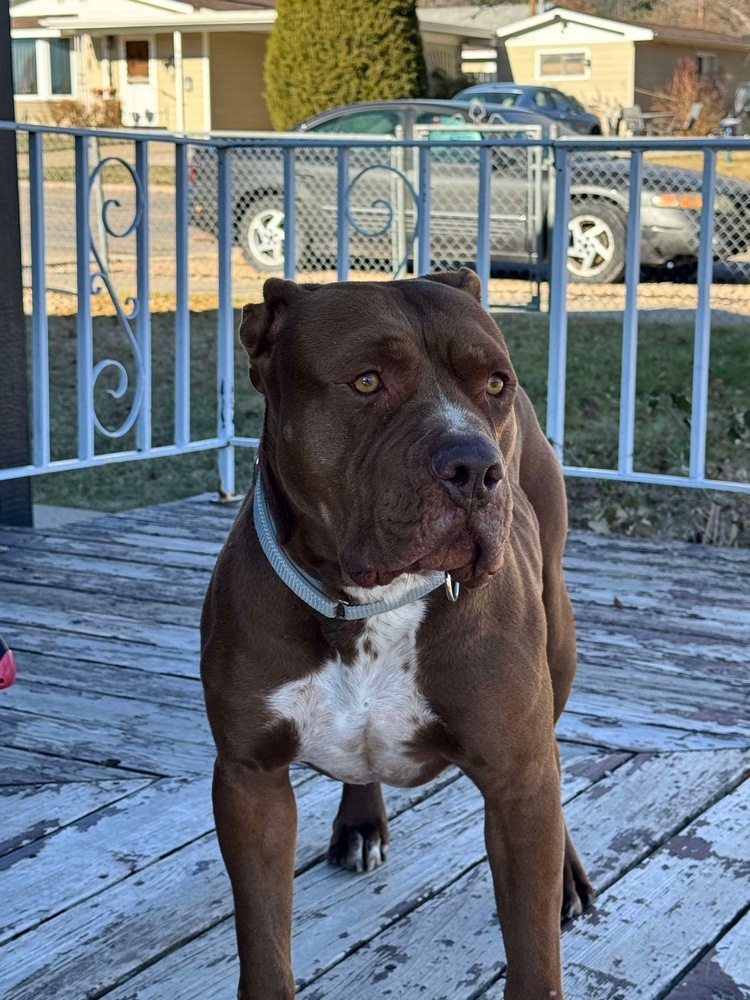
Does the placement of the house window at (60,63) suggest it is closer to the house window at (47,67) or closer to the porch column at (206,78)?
the house window at (47,67)

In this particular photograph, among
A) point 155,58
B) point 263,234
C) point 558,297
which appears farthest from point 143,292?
point 155,58

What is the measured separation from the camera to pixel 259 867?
2.24 m

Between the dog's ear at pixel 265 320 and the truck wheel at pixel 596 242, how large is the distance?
9.80 metres

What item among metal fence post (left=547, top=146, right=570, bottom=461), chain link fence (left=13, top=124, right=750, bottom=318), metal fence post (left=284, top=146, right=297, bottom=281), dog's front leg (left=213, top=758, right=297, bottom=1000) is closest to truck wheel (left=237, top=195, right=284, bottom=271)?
chain link fence (left=13, top=124, right=750, bottom=318)

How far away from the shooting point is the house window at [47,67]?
37344 mm

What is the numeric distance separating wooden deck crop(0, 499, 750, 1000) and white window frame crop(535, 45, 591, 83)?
126ft

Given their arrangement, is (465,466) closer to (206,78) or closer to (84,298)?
(84,298)

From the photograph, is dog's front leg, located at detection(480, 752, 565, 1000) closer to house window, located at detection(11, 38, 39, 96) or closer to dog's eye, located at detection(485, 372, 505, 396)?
dog's eye, located at detection(485, 372, 505, 396)

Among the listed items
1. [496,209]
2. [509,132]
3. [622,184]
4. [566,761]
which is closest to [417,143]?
[566,761]

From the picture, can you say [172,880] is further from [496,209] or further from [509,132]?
[509,132]

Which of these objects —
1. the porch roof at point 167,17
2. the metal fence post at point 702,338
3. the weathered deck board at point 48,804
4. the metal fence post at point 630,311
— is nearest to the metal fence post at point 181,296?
the metal fence post at point 630,311

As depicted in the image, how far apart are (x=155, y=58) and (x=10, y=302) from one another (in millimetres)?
32538

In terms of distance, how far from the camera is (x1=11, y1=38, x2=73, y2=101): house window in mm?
37344

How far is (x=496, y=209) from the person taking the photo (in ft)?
35.9
